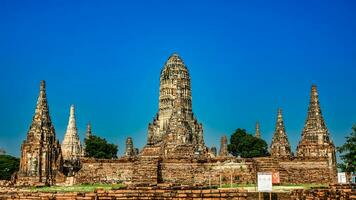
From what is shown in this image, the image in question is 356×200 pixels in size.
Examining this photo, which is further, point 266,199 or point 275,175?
point 275,175

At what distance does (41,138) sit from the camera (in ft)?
133

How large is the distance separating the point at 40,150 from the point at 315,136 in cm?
2258

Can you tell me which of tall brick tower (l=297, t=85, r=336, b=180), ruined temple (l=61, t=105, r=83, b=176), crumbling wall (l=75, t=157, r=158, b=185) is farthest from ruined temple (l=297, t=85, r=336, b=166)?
ruined temple (l=61, t=105, r=83, b=176)

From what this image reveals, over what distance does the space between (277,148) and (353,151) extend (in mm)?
20644

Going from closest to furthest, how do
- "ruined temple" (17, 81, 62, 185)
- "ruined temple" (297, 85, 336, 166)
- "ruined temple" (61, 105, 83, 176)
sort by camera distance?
"ruined temple" (17, 81, 62, 185)
"ruined temple" (297, 85, 336, 166)
"ruined temple" (61, 105, 83, 176)

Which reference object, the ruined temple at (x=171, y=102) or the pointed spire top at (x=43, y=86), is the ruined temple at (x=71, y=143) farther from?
the pointed spire top at (x=43, y=86)

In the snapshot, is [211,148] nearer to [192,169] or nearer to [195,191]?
[192,169]

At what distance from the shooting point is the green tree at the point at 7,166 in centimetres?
7346

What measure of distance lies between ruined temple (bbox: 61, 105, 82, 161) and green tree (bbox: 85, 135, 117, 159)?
2766 mm

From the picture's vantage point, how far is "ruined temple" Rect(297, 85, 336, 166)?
4241cm

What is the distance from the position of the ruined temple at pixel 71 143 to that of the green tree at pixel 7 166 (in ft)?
24.3

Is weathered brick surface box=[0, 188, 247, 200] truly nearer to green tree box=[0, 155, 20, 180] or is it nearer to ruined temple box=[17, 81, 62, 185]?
ruined temple box=[17, 81, 62, 185]

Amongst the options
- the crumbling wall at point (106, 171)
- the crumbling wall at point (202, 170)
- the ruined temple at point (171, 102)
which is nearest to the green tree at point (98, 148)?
A: the ruined temple at point (171, 102)

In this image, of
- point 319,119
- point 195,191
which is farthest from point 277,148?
point 195,191
